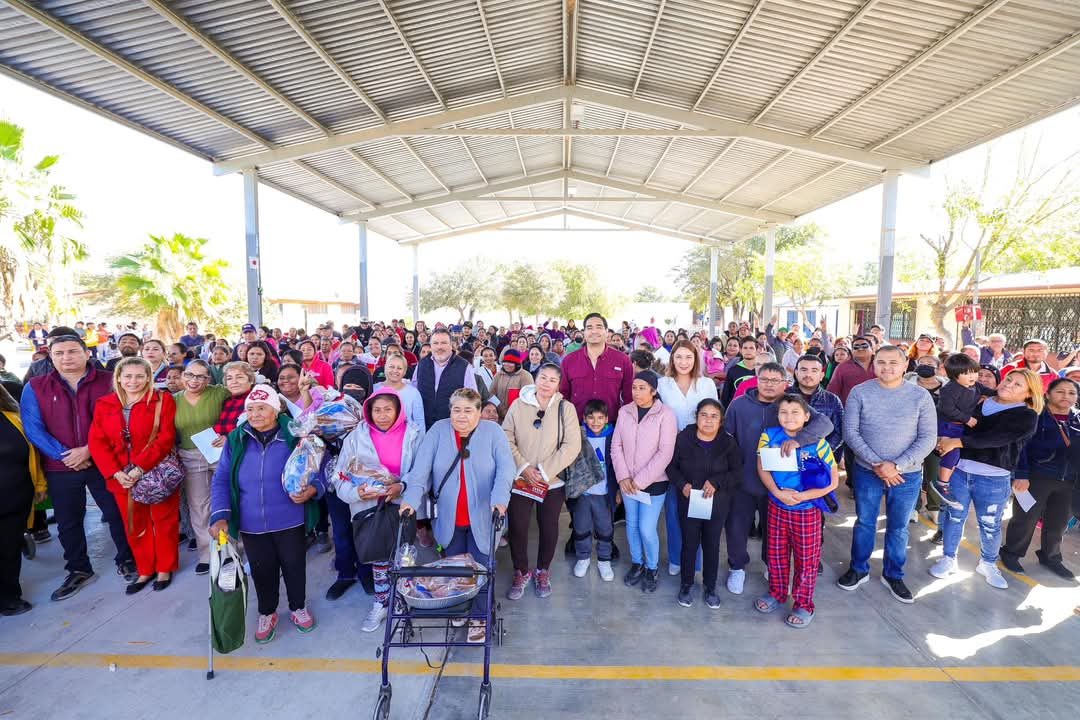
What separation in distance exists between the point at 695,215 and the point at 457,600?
20.0m

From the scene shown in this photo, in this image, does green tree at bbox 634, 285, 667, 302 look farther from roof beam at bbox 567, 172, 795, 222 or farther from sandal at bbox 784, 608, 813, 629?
sandal at bbox 784, 608, 813, 629

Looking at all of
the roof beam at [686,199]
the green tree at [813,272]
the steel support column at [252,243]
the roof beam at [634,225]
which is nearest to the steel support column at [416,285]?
the roof beam at [634,225]

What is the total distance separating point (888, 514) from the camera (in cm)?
381

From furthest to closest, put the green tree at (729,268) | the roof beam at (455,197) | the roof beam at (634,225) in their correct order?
the green tree at (729,268) → the roof beam at (634,225) → the roof beam at (455,197)

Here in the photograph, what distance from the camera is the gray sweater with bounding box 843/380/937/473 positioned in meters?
3.59

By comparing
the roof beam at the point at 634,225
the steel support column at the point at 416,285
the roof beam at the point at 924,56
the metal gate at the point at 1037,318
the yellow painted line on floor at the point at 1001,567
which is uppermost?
the roof beam at the point at 634,225

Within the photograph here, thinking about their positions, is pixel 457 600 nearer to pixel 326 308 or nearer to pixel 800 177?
pixel 800 177

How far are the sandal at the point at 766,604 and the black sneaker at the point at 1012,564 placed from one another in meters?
2.13

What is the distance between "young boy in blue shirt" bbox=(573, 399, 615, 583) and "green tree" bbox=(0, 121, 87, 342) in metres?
10.4

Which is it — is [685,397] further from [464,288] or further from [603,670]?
[464,288]

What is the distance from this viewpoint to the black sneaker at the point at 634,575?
3.97m

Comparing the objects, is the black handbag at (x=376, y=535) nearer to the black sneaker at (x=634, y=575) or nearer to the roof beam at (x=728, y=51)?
the black sneaker at (x=634, y=575)

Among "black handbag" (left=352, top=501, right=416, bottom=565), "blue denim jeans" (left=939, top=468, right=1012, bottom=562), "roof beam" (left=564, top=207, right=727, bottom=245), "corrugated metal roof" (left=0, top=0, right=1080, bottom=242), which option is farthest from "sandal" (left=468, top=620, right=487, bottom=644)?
"roof beam" (left=564, top=207, right=727, bottom=245)

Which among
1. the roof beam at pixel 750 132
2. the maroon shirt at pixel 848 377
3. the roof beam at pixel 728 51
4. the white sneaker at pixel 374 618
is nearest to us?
the white sneaker at pixel 374 618
